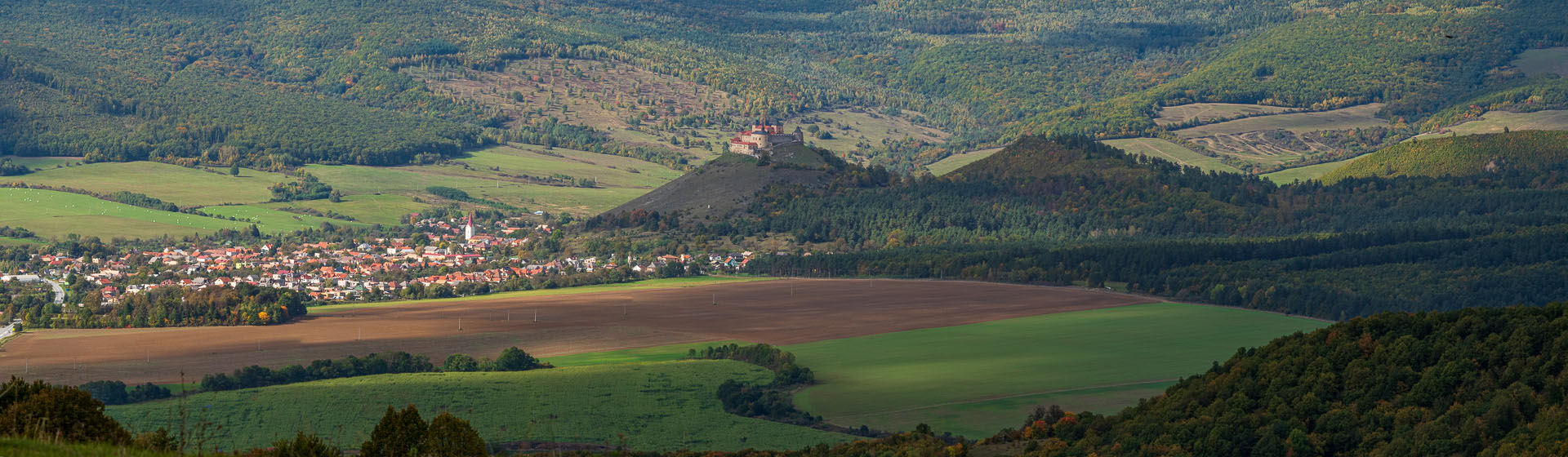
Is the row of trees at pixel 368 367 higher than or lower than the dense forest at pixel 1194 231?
lower

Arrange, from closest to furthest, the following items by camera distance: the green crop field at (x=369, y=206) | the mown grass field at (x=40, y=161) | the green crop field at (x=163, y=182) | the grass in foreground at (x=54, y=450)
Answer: the grass in foreground at (x=54, y=450) < the green crop field at (x=369, y=206) < the green crop field at (x=163, y=182) < the mown grass field at (x=40, y=161)

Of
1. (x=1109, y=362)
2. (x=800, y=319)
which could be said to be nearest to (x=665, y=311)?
(x=800, y=319)

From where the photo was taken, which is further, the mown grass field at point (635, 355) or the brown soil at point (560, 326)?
the mown grass field at point (635, 355)

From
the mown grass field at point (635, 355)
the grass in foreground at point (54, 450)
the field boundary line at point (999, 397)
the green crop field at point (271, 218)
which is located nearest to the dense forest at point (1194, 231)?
the field boundary line at point (999, 397)

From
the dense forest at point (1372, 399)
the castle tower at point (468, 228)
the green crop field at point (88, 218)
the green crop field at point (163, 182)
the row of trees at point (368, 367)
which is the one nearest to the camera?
the dense forest at point (1372, 399)

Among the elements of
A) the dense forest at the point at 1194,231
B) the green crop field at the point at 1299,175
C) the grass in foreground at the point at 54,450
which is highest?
the green crop field at the point at 1299,175

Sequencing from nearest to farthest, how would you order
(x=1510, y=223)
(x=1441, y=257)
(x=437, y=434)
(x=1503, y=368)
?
(x=437, y=434), (x=1503, y=368), (x=1441, y=257), (x=1510, y=223)

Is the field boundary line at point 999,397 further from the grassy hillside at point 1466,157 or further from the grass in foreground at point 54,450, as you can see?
the grassy hillside at point 1466,157

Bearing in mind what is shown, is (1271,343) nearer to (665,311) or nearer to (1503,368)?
(1503,368)
